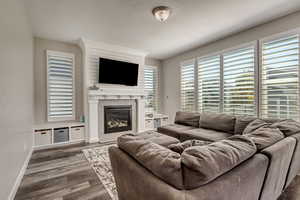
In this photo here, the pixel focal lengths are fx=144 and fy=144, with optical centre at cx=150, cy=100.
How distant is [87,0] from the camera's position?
7.50 feet

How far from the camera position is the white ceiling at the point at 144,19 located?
94.0 inches

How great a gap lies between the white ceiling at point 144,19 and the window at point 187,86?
36.2 inches

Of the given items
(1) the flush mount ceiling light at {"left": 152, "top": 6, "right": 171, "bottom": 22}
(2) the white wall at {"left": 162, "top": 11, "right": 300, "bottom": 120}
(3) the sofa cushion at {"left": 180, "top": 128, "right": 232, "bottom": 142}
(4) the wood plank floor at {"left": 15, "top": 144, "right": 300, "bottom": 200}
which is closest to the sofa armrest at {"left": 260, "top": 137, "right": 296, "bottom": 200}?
(4) the wood plank floor at {"left": 15, "top": 144, "right": 300, "bottom": 200}

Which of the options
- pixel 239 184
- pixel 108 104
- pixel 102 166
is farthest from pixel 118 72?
pixel 239 184

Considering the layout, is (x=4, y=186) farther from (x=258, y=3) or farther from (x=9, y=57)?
(x=258, y=3)

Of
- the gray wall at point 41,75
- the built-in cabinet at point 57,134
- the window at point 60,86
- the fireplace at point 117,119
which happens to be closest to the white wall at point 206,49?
the fireplace at point 117,119

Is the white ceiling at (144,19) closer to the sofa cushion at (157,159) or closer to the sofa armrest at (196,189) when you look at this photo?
the sofa cushion at (157,159)

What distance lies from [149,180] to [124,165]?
0.34 metres

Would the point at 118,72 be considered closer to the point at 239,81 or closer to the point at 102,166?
the point at 102,166

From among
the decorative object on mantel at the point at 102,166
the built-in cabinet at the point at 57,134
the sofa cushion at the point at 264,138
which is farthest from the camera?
the built-in cabinet at the point at 57,134

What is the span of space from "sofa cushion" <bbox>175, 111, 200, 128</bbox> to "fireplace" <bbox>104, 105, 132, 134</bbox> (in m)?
1.54

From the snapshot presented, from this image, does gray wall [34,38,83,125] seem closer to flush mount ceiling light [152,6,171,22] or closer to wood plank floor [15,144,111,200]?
wood plank floor [15,144,111,200]

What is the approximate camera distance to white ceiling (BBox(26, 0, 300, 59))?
94.0 inches

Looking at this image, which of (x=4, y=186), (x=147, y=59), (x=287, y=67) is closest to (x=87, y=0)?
(x=4, y=186)
